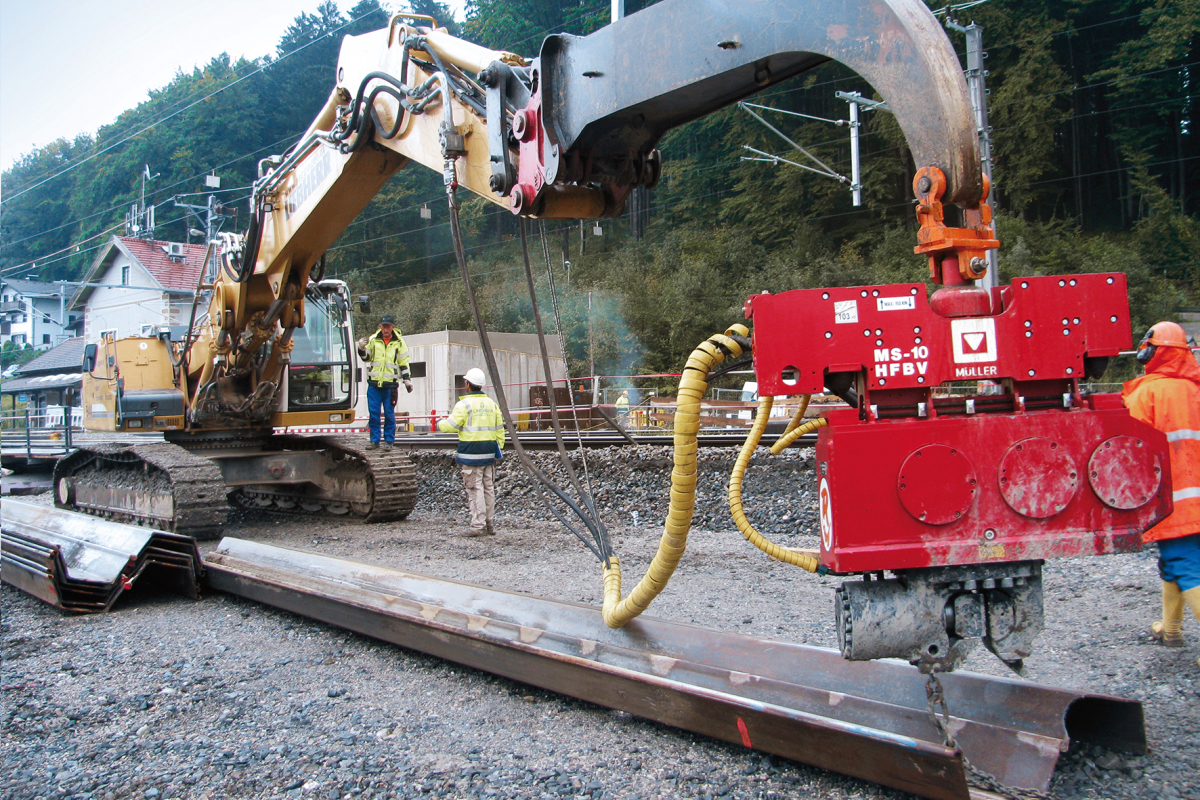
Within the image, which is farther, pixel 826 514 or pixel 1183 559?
pixel 1183 559

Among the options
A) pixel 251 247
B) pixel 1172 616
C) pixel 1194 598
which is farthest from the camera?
pixel 251 247

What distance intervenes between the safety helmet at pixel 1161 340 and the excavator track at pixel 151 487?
751cm

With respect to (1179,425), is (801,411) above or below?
above

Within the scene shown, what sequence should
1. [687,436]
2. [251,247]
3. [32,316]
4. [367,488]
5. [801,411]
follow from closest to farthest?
1. [687,436]
2. [801,411]
3. [251,247]
4. [367,488]
5. [32,316]

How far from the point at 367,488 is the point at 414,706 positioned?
18.9 ft

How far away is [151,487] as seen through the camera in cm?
821

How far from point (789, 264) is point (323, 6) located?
144 ft

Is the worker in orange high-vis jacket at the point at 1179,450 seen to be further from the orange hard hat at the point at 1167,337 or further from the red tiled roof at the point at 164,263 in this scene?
the red tiled roof at the point at 164,263

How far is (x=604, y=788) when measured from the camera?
297 cm

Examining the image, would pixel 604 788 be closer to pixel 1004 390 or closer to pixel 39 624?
pixel 1004 390

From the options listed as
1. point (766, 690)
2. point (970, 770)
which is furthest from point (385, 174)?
point (970, 770)

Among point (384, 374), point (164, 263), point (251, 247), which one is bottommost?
point (384, 374)

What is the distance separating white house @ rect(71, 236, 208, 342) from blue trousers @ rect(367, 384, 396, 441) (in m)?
32.8

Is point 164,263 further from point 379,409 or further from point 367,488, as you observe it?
point 367,488
